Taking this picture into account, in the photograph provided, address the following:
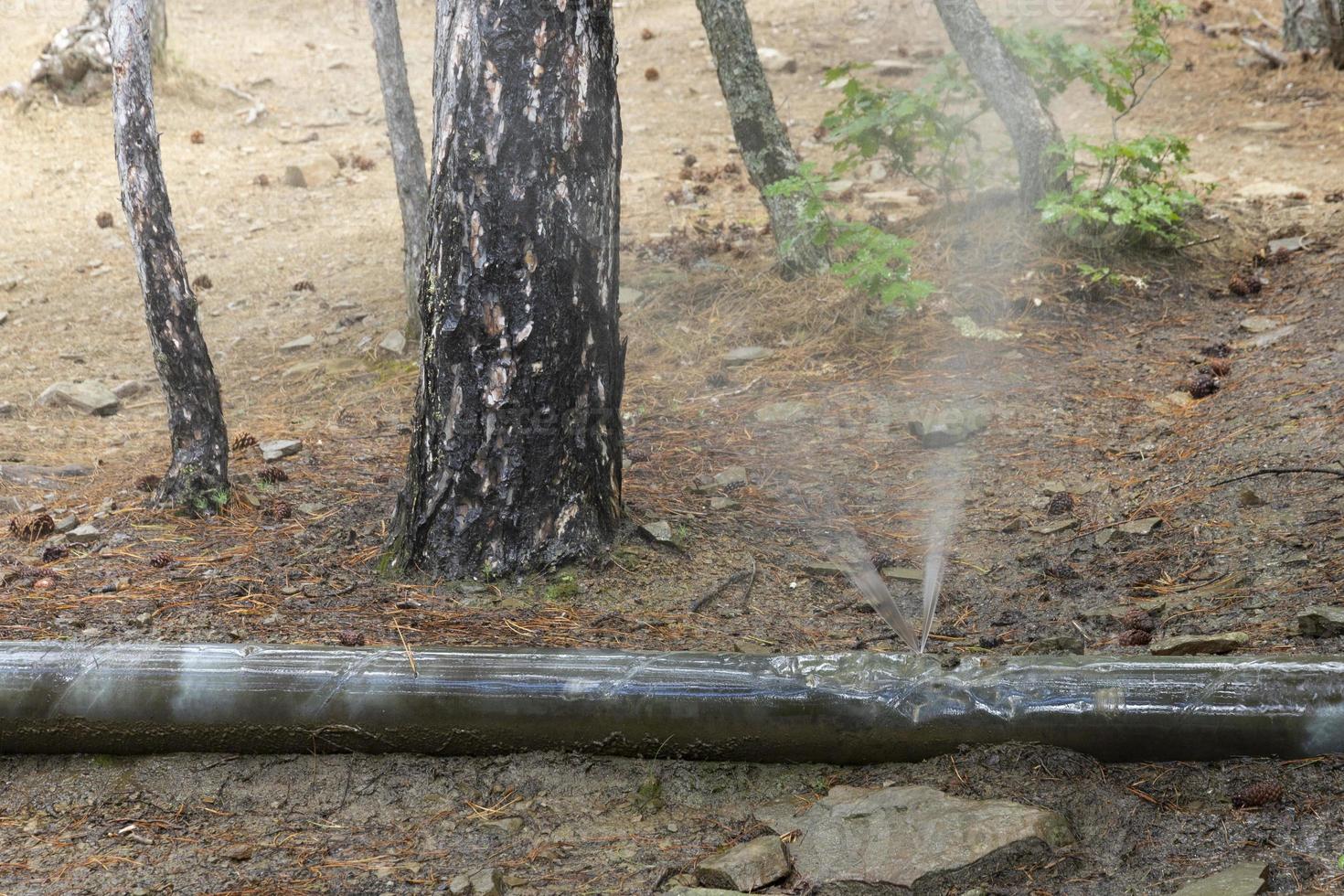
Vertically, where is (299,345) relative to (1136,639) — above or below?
above

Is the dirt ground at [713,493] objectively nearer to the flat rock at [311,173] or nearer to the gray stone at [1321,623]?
the gray stone at [1321,623]

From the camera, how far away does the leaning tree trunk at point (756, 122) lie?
23.6ft

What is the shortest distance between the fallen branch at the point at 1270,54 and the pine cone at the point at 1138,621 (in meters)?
9.61

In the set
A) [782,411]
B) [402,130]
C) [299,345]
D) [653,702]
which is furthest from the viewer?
[299,345]

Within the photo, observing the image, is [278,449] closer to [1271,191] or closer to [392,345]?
[392,345]

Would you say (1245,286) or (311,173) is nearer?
(1245,286)

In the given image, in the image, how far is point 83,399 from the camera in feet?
23.1

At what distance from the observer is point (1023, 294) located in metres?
6.79

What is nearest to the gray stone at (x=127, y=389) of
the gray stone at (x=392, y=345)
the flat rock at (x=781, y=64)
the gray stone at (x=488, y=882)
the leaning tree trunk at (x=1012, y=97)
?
the gray stone at (x=392, y=345)

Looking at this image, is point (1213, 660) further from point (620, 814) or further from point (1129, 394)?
point (1129, 394)

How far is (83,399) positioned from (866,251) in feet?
16.5

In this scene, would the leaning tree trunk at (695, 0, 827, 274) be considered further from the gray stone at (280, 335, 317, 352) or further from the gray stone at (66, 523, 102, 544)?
the gray stone at (66, 523, 102, 544)

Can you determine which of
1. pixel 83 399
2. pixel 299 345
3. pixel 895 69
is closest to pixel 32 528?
pixel 83 399

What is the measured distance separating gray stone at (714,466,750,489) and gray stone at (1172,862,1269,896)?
9.85 feet
